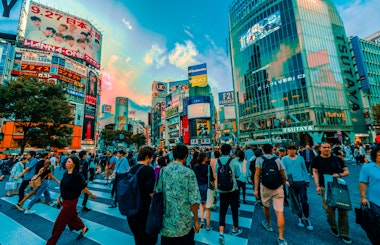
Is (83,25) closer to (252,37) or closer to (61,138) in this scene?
(61,138)

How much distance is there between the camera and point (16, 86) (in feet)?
63.8

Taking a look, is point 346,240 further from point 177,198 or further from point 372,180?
point 177,198

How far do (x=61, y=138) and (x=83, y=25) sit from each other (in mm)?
42631

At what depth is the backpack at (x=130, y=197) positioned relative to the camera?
2.31 metres

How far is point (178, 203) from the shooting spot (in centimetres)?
205

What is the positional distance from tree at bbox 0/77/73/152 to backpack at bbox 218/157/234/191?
2430 centimetres

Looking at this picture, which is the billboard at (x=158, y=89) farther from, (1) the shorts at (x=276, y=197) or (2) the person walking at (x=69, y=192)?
(1) the shorts at (x=276, y=197)

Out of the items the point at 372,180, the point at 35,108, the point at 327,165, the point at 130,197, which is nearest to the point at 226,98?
the point at 35,108

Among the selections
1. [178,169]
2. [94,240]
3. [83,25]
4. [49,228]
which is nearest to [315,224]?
[178,169]

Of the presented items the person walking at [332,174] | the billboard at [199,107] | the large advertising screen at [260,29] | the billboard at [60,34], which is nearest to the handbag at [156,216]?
the person walking at [332,174]

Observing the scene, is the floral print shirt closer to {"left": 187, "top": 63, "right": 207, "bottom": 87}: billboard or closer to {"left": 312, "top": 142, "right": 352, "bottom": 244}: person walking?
{"left": 312, "top": 142, "right": 352, "bottom": 244}: person walking

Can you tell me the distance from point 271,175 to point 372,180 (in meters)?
1.42

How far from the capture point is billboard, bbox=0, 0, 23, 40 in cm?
2036

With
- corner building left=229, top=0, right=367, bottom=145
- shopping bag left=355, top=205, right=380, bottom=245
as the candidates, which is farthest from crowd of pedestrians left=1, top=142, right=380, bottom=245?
corner building left=229, top=0, right=367, bottom=145
